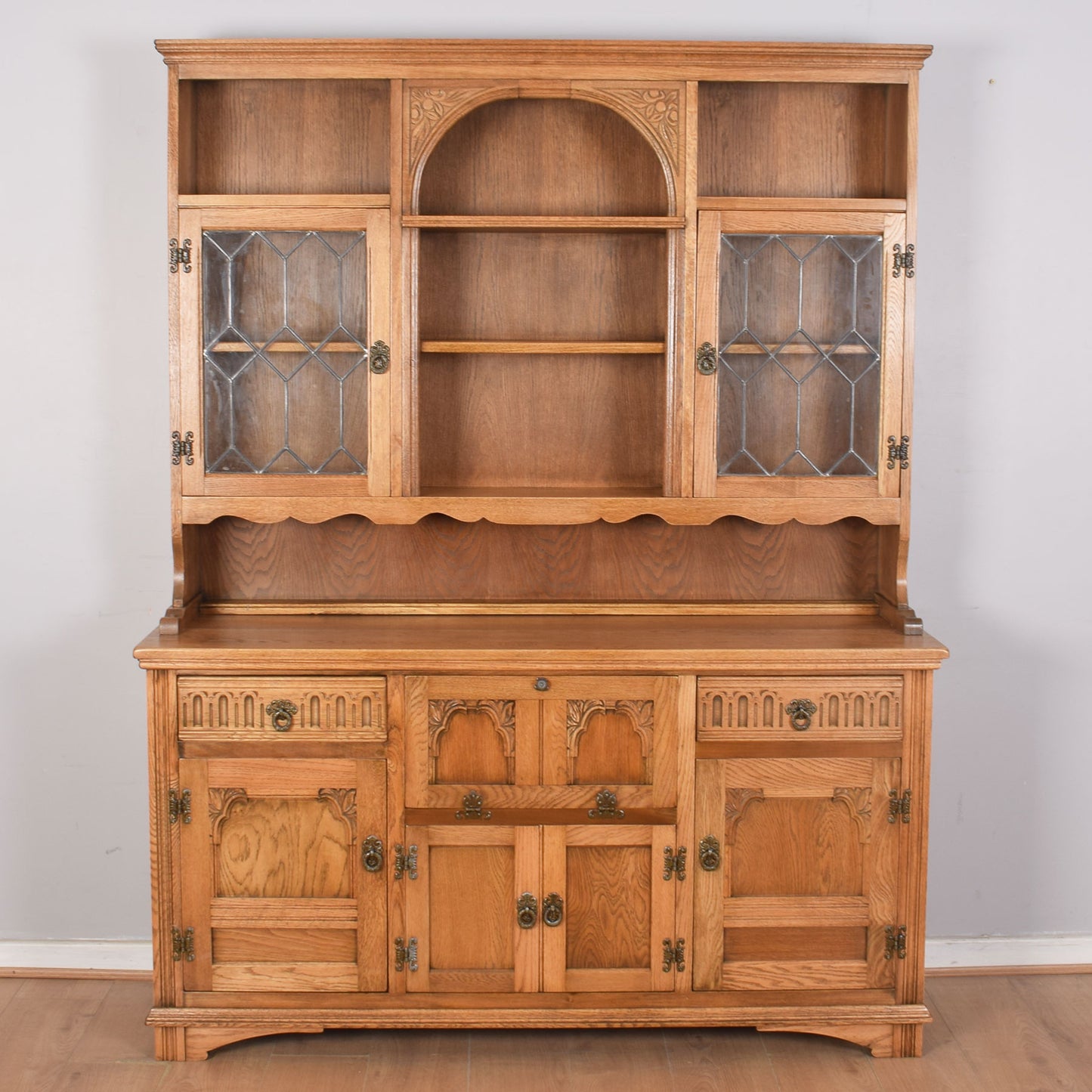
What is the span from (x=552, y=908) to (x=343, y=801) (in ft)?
→ 1.61

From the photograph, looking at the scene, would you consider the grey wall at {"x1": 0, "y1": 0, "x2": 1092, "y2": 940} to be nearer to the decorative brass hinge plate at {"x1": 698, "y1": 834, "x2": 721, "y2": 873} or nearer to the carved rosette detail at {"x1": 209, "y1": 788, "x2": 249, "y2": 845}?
the carved rosette detail at {"x1": 209, "y1": 788, "x2": 249, "y2": 845}

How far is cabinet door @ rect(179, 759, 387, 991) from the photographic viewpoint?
247 centimetres

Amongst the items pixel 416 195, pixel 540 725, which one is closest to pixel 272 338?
pixel 416 195

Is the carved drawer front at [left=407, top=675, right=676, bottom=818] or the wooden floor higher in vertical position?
the carved drawer front at [left=407, top=675, right=676, bottom=818]

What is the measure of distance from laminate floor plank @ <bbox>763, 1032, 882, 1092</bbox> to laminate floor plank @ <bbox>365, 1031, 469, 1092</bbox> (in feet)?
2.10

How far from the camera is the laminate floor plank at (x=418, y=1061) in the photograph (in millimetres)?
2424

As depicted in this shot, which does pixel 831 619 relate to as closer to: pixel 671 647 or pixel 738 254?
pixel 671 647

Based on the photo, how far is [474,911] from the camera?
8.21ft

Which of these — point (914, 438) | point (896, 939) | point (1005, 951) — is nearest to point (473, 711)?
point (896, 939)

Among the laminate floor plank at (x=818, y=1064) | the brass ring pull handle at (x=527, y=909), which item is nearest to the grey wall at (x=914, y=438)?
the laminate floor plank at (x=818, y=1064)

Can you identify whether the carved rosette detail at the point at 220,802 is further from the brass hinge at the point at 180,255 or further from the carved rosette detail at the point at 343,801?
the brass hinge at the point at 180,255

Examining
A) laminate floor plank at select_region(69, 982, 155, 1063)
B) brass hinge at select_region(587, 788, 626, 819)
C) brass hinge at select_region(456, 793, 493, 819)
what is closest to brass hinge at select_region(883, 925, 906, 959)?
brass hinge at select_region(587, 788, 626, 819)

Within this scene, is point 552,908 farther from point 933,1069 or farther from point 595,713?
point 933,1069

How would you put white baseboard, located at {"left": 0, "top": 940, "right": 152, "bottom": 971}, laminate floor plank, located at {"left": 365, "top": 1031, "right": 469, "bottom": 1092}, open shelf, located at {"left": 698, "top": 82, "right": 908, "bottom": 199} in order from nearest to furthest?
laminate floor plank, located at {"left": 365, "top": 1031, "right": 469, "bottom": 1092}, open shelf, located at {"left": 698, "top": 82, "right": 908, "bottom": 199}, white baseboard, located at {"left": 0, "top": 940, "right": 152, "bottom": 971}
